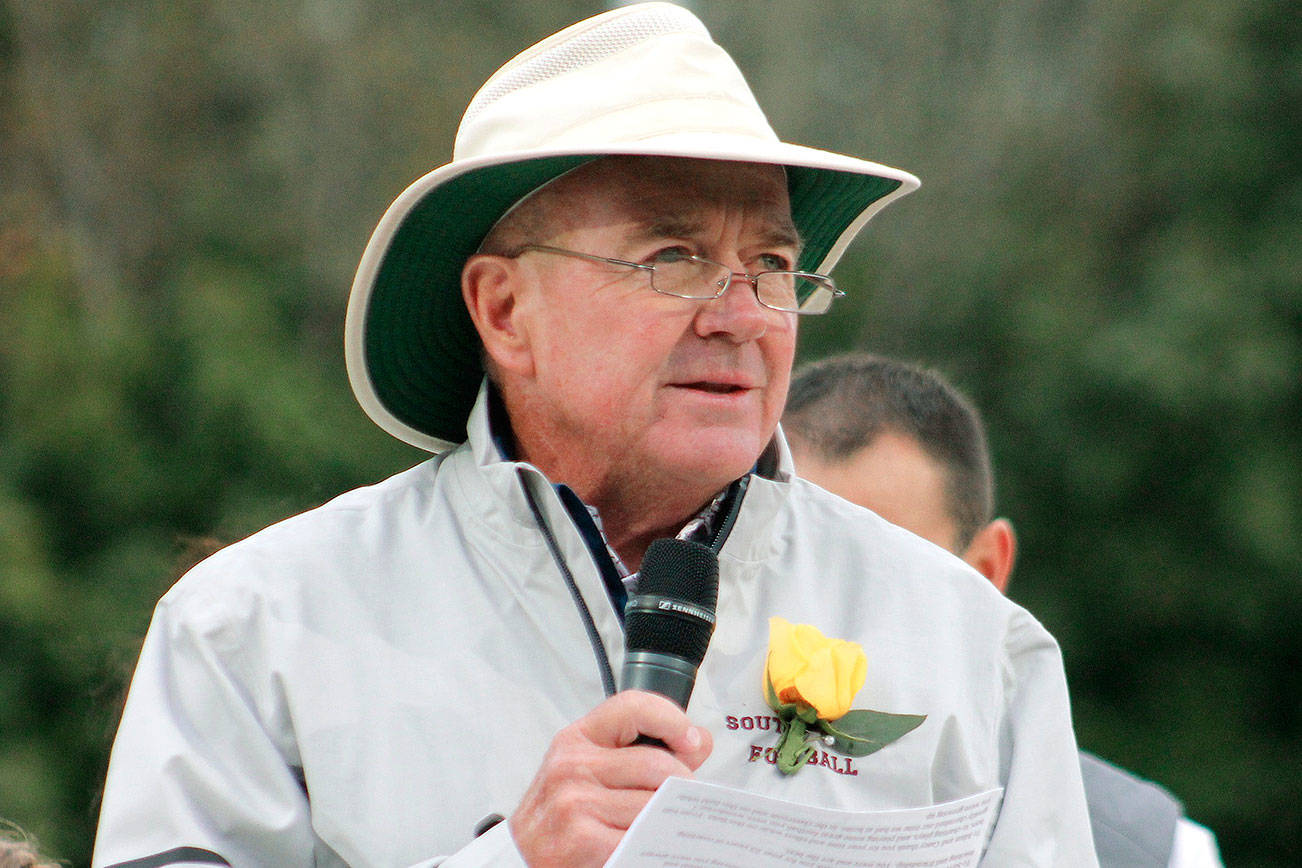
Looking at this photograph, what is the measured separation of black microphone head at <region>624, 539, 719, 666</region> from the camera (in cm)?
190

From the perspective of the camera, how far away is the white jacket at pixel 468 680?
201cm

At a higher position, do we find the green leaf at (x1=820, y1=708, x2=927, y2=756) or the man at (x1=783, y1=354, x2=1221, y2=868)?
the green leaf at (x1=820, y1=708, x2=927, y2=756)

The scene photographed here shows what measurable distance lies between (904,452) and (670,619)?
1958mm

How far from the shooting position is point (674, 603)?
1.93 metres

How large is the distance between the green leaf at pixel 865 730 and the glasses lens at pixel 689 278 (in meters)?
0.66

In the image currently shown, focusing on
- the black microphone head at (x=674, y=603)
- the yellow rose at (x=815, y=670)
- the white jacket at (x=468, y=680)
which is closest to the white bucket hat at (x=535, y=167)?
the white jacket at (x=468, y=680)

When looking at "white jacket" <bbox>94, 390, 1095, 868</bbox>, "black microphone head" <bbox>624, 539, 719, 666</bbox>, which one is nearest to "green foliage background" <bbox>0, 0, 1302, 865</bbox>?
"white jacket" <bbox>94, 390, 1095, 868</bbox>

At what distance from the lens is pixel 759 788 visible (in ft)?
6.99

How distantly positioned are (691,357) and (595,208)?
11.3 inches

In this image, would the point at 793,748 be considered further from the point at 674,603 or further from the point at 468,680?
the point at 468,680

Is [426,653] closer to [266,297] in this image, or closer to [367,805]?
[367,805]

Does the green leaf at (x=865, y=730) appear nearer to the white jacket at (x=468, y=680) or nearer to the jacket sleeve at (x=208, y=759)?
the white jacket at (x=468, y=680)

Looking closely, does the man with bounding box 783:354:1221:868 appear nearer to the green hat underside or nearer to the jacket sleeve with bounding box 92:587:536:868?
the green hat underside

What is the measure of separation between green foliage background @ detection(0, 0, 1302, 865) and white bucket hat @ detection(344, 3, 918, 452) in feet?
24.0
